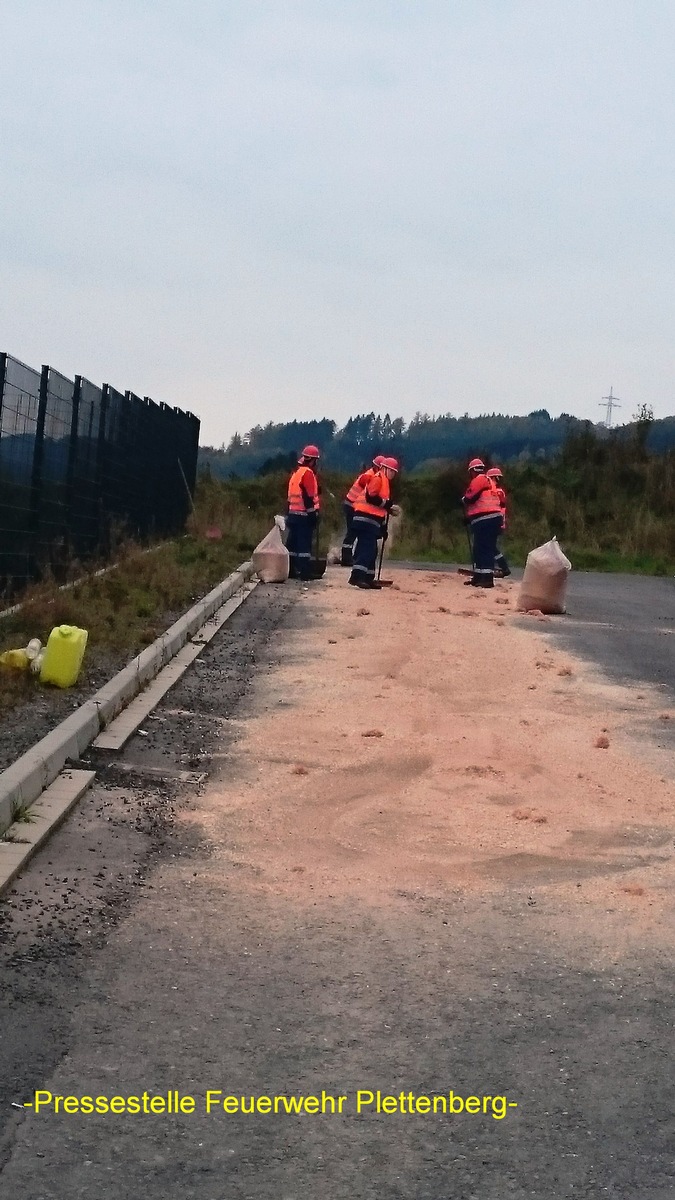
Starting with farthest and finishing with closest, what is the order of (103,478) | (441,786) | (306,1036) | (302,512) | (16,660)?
(302,512) < (103,478) < (16,660) < (441,786) < (306,1036)

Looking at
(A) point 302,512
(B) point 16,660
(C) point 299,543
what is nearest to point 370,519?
(A) point 302,512

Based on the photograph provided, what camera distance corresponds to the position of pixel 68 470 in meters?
18.3

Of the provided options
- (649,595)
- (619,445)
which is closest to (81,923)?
(649,595)

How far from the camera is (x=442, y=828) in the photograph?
7438 millimetres

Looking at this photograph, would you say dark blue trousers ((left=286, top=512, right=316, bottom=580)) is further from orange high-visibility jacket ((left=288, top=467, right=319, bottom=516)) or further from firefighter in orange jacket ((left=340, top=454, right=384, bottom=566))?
firefighter in orange jacket ((left=340, top=454, right=384, bottom=566))

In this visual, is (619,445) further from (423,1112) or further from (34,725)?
(423,1112)

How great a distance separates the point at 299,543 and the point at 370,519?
4.93ft

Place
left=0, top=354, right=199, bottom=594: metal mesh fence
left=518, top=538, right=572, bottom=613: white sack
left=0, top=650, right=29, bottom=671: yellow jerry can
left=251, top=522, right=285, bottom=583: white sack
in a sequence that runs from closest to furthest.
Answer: left=0, top=650, right=29, bottom=671: yellow jerry can → left=0, top=354, right=199, bottom=594: metal mesh fence → left=518, top=538, right=572, bottom=613: white sack → left=251, top=522, right=285, bottom=583: white sack

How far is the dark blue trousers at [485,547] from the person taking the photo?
22641 mm

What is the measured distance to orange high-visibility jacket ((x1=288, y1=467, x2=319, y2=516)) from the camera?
71.1ft

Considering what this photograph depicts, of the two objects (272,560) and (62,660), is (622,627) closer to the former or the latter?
(272,560)

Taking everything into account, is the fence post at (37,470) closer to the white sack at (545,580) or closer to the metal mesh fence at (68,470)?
the metal mesh fence at (68,470)

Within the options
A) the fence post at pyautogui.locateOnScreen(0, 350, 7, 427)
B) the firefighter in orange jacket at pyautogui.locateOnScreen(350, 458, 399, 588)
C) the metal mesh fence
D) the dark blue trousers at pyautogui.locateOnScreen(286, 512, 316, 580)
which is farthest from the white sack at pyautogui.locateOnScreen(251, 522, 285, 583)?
the fence post at pyautogui.locateOnScreen(0, 350, 7, 427)

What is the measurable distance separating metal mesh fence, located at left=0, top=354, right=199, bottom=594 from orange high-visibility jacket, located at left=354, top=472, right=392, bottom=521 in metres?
3.27
